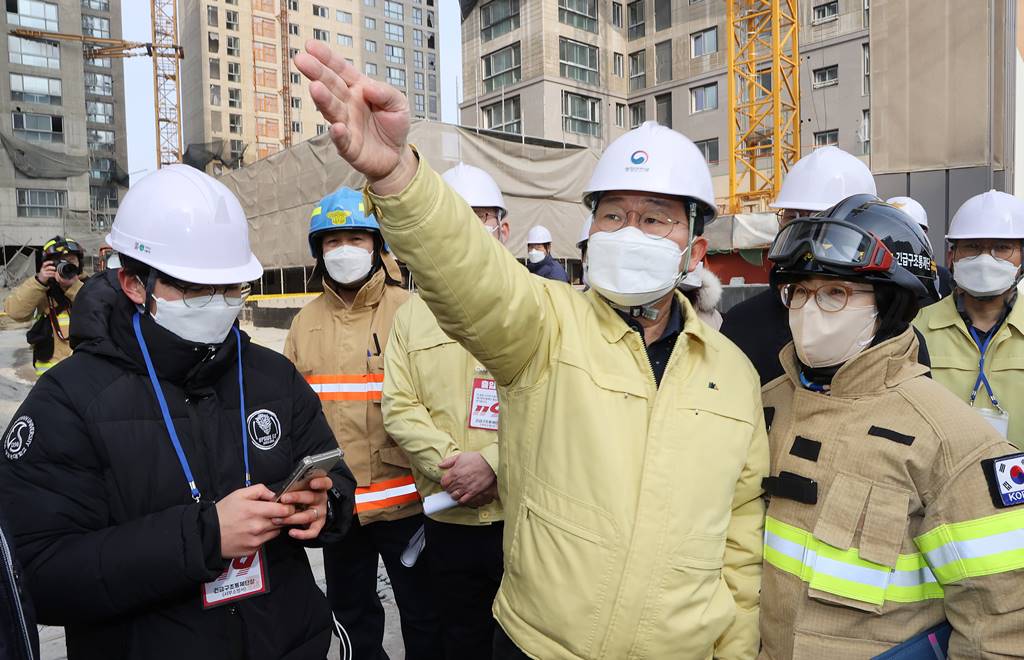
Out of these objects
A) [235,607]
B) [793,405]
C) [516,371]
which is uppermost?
[516,371]

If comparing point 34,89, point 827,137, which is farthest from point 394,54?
point 827,137

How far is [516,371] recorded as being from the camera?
1.78 meters

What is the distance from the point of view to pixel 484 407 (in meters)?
2.79

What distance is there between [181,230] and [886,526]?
6.24 feet

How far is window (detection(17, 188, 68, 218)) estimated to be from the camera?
38.8 metres

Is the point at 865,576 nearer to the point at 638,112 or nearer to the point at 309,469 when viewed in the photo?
the point at 309,469

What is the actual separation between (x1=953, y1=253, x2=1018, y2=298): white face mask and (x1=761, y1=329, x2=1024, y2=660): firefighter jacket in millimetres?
2101

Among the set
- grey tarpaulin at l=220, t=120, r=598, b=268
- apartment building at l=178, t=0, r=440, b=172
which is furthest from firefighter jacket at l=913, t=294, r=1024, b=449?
apartment building at l=178, t=0, r=440, b=172

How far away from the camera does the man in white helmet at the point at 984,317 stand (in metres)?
3.40

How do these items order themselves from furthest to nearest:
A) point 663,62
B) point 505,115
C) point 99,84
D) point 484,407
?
point 99,84, point 505,115, point 663,62, point 484,407

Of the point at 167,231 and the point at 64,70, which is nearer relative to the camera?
the point at 167,231

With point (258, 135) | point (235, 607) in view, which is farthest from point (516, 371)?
point (258, 135)

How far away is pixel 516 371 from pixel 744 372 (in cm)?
65

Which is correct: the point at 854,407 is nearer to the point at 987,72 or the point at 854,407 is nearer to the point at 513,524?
the point at 513,524
